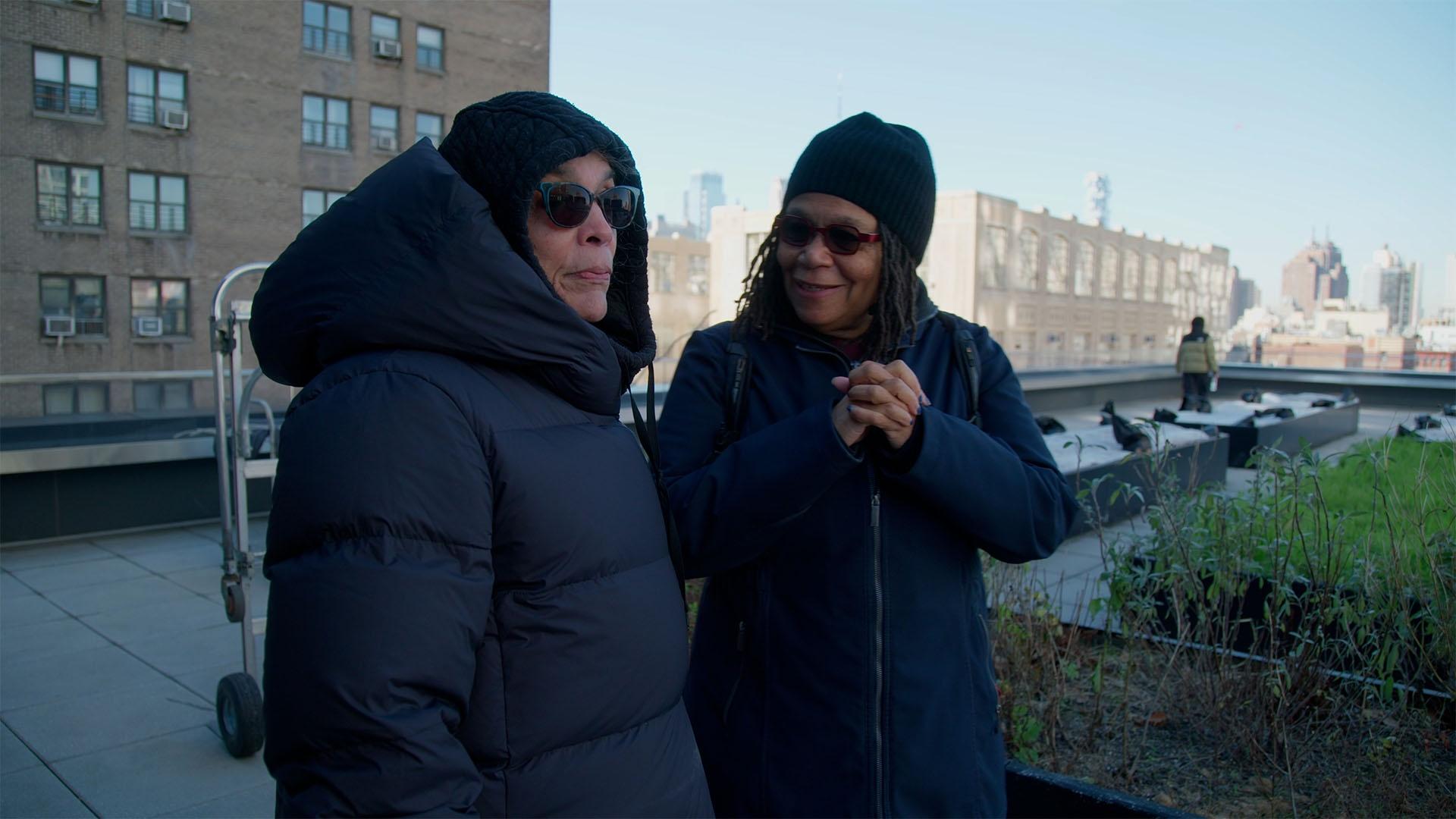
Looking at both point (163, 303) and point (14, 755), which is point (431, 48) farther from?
point (14, 755)

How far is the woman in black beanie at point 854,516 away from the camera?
174 centimetres

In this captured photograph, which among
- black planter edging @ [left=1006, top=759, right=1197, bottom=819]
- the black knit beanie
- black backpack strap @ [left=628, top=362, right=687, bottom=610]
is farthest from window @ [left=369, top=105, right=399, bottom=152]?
black backpack strap @ [left=628, top=362, right=687, bottom=610]

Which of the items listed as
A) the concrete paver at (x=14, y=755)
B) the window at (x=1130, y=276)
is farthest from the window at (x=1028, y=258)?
the concrete paver at (x=14, y=755)

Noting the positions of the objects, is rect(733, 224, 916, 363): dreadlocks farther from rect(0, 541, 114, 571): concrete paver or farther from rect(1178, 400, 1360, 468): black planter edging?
rect(1178, 400, 1360, 468): black planter edging

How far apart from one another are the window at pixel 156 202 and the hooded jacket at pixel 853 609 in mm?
21598

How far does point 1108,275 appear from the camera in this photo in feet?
191

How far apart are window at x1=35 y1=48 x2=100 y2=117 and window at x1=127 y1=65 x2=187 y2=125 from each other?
1.35 metres

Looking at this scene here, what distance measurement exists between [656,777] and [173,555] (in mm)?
6938

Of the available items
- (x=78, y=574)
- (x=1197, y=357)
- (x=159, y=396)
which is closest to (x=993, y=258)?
(x=1197, y=357)

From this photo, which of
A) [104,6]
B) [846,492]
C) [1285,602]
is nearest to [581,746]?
[846,492]

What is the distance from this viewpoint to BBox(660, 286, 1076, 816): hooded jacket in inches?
68.6

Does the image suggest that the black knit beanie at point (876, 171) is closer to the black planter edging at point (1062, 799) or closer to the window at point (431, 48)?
the black planter edging at point (1062, 799)

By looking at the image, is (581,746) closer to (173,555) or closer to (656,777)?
(656,777)

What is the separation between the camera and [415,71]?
2475cm
